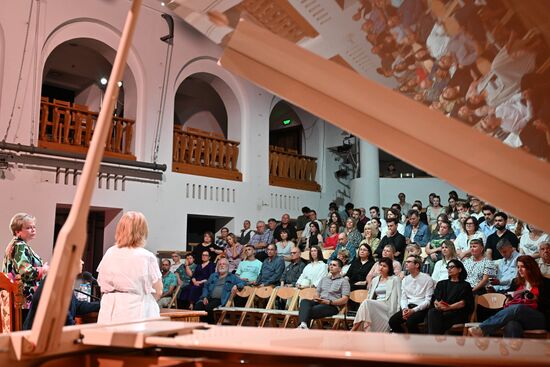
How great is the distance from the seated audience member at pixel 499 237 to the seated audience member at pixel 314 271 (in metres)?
2.21

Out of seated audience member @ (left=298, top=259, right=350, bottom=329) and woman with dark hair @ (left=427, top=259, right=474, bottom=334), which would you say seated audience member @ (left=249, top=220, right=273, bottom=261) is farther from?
woman with dark hair @ (left=427, top=259, right=474, bottom=334)

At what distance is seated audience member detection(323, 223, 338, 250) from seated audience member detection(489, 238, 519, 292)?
3.27 meters

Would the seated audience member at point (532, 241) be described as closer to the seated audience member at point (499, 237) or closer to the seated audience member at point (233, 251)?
the seated audience member at point (499, 237)

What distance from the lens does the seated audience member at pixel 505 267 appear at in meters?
5.71

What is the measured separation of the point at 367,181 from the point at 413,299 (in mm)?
7290

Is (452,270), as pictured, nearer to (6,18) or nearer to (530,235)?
(530,235)

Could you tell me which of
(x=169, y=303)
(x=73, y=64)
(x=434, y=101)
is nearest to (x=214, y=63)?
(x=73, y=64)

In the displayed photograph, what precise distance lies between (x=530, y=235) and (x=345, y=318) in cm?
246

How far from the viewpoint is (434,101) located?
1823 mm

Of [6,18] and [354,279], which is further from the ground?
[6,18]

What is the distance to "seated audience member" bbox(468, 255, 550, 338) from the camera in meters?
4.36

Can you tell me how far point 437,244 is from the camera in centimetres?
702

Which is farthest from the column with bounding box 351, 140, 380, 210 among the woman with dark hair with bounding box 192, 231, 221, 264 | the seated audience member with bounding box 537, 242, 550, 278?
the seated audience member with bounding box 537, 242, 550, 278

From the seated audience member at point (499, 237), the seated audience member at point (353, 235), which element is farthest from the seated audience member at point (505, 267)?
the seated audience member at point (353, 235)
